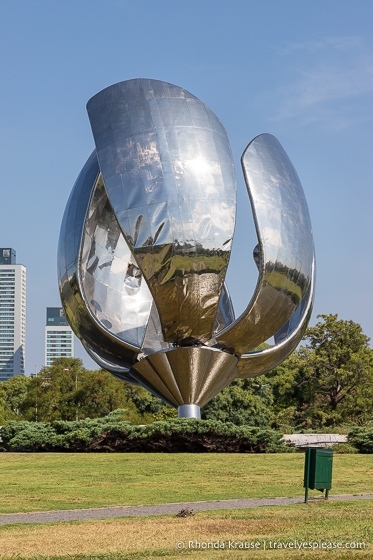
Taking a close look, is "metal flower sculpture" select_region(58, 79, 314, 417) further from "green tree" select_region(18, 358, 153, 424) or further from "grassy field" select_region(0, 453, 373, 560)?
"green tree" select_region(18, 358, 153, 424)

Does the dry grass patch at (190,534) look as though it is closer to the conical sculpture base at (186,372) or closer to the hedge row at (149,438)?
the conical sculpture base at (186,372)

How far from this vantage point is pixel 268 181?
20344 millimetres

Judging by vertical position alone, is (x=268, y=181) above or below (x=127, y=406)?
above

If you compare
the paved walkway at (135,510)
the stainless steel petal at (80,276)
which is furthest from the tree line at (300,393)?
the paved walkway at (135,510)

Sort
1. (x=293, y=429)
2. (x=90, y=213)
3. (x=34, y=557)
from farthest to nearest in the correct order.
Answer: (x=293, y=429) → (x=90, y=213) → (x=34, y=557)

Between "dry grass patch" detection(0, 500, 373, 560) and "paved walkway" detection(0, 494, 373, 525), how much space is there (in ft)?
2.37

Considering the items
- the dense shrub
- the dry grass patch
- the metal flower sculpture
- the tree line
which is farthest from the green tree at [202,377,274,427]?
the dry grass patch

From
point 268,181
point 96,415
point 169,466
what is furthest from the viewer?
point 96,415

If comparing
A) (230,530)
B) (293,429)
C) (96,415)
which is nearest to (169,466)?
(230,530)

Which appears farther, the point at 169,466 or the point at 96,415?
the point at 96,415

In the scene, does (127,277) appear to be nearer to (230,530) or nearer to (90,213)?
(90,213)

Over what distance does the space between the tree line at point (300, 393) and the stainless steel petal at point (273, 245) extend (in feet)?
46.3

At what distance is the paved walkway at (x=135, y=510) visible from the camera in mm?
12039

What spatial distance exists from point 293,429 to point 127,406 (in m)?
16.0
